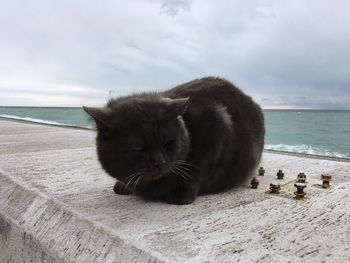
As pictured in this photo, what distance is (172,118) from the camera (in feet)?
7.13

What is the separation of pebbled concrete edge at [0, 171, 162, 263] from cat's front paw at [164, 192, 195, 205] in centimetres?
52

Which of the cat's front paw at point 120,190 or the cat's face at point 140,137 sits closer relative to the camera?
the cat's face at point 140,137

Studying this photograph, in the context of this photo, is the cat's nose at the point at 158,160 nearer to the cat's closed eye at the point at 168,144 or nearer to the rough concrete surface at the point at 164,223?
the cat's closed eye at the point at 168,144

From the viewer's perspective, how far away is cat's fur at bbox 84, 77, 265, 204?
208 centimetres

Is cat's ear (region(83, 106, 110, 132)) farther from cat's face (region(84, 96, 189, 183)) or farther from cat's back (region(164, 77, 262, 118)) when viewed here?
cat's back (region(164, 77, 262, 118))

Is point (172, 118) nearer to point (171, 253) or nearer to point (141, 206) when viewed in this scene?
point (141, 206)

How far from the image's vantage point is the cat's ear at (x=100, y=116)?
208 cm

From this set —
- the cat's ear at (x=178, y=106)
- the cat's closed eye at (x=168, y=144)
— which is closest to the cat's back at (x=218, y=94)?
the cat's ear at (x=178, y=106)

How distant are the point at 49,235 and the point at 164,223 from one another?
2.17 feet

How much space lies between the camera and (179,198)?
7.73 feet

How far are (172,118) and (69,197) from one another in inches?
36.8

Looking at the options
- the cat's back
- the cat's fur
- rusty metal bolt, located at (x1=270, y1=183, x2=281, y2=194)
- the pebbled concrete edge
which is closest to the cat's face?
the cat's fur

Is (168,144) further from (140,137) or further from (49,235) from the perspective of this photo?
(49,235)

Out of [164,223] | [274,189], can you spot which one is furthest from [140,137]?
[274,189]
